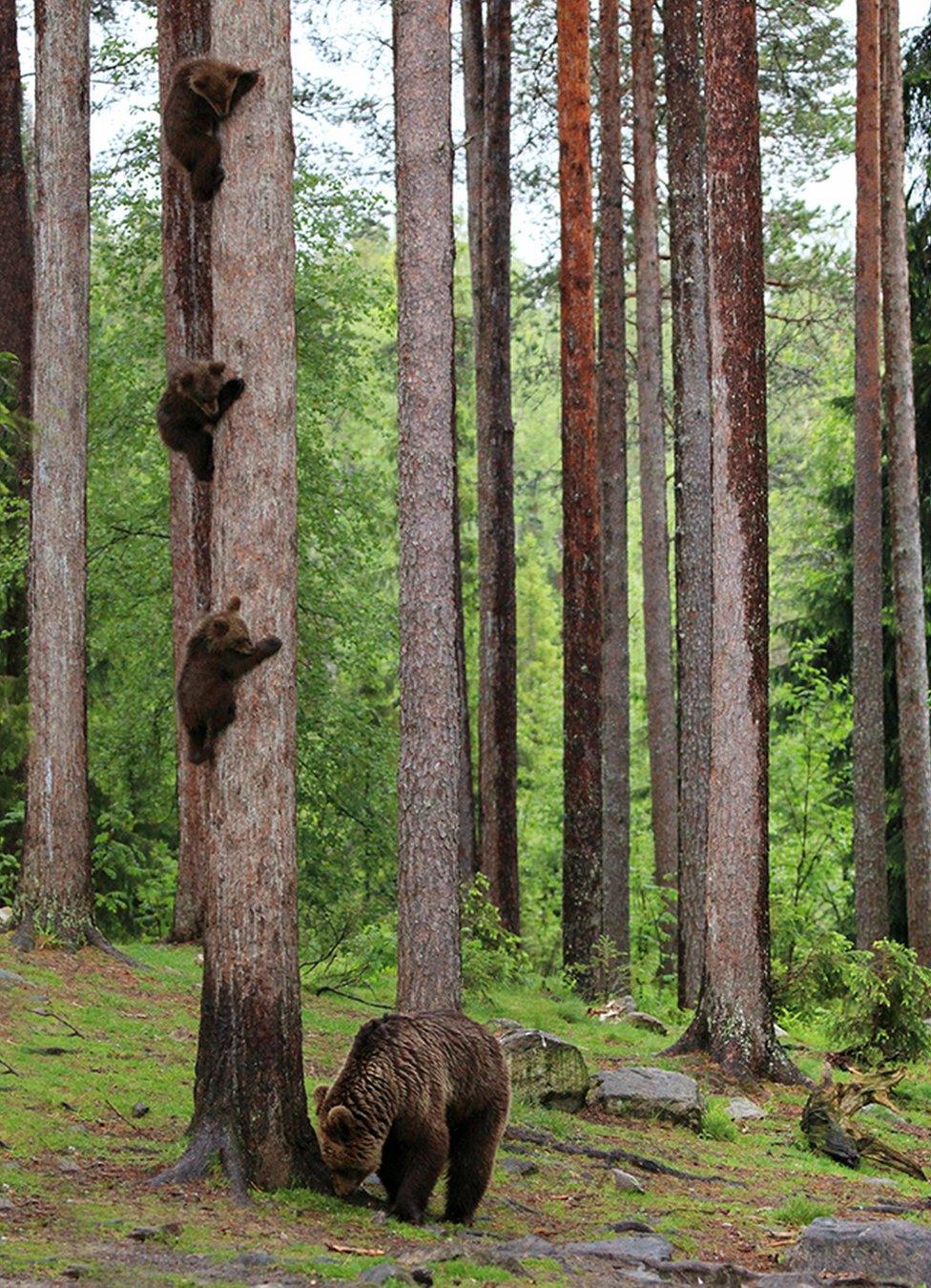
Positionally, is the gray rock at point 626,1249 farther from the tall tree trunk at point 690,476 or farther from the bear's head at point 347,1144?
the tall tree trunk at point 690,476

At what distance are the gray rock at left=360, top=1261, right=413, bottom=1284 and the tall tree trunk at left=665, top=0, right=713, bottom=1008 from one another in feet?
36.3

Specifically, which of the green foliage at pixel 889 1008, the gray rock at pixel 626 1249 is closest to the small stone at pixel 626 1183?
the gray rock at pixel 626 1249

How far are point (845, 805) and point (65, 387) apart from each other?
→ 17092mm

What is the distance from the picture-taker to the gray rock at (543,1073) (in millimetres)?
11555

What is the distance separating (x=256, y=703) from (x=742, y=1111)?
5984 mm

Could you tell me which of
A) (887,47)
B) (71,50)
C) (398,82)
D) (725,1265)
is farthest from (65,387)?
(887,47)

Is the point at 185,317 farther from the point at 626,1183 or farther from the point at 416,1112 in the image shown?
the point at 416,1112

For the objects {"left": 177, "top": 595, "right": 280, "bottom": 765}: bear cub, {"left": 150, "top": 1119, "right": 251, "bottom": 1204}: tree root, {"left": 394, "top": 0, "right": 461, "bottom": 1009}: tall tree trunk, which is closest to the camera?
{"left": 150, "top": 1119, "right": 251, "bottom": 1204}: tree root

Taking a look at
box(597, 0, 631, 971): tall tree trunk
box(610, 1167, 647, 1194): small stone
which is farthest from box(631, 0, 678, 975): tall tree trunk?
box(610, 1167, 647, 1194): small stone

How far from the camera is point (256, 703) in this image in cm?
847

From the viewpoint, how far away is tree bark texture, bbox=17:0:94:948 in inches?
567

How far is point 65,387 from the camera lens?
49.3 ft

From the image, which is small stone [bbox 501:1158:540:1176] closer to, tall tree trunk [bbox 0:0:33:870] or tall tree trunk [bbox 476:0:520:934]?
tall tree trunk [bbox 476:0:520:934]

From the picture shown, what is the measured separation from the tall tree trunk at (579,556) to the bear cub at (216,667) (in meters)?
10.4
